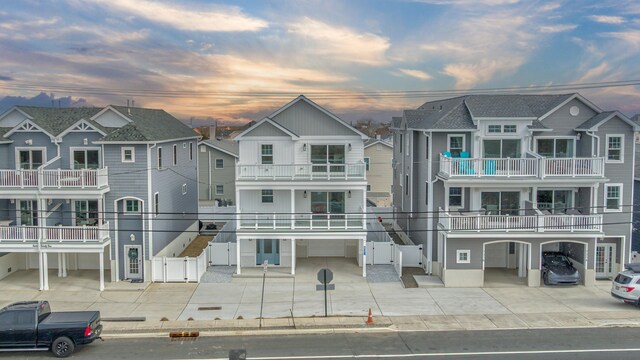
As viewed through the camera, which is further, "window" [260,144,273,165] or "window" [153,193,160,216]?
"window" [260,144,273,165]

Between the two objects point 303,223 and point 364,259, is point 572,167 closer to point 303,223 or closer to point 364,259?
point 364,259

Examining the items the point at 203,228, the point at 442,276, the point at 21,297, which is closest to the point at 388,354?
the point at 442,276

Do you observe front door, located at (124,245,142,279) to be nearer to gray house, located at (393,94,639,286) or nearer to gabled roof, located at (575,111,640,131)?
gray house, located at (393,94,639,286)

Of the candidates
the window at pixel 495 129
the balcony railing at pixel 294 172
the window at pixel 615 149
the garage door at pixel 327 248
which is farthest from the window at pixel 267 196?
the window at pixel 615 149

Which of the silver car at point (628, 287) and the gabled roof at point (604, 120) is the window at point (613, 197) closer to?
the gabled roof at point (604, 120)

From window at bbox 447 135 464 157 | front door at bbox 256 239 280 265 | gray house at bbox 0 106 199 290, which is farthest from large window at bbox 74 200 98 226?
window at bbox 447 135 464 157

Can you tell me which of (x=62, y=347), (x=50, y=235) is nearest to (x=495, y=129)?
(x=62, y=347)
